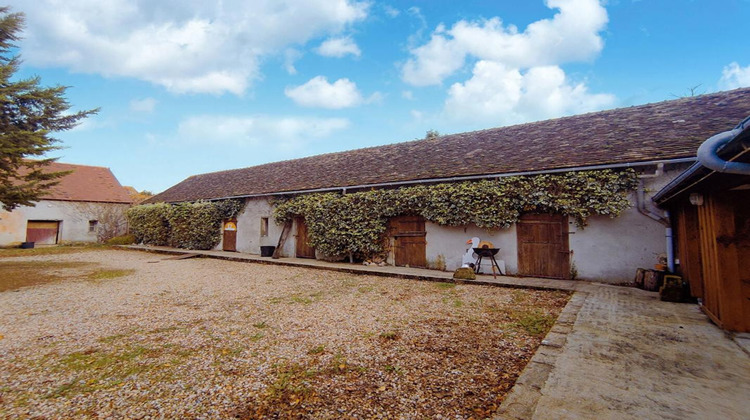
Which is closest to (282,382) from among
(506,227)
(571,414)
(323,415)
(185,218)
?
(323,415)

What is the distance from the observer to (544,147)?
1024 cm

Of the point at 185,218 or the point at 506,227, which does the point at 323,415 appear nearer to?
the point at 506,227

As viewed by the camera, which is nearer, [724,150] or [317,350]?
[724,150]

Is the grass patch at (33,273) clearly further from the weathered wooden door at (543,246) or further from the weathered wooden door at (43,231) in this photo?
the weathered wooden door at (543,246)

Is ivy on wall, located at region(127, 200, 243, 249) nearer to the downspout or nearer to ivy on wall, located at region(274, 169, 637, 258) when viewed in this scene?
ivy on wall, located at region(274, 169, 637, 258)

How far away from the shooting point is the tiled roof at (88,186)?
22.5 m

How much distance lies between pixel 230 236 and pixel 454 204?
12.5m

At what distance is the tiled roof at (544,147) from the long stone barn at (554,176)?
4 cm

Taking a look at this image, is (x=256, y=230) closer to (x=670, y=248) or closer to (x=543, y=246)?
(x=543, y=246)

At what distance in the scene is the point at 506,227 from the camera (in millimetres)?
9305

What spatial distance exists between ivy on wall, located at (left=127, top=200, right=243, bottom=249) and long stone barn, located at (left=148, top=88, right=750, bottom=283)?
4148 millimetres

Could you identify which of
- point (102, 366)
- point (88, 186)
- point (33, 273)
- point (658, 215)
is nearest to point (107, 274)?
point (33, 273)

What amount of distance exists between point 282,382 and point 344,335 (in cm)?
144

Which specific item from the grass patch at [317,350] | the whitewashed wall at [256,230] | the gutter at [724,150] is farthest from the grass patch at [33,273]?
the gutter at [724,150]
